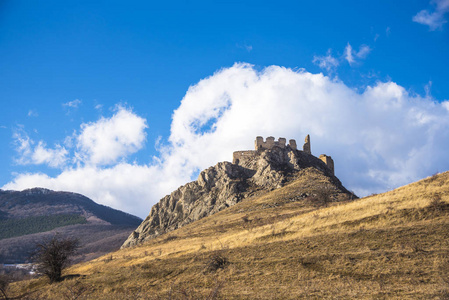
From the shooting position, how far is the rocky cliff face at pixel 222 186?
283 feet

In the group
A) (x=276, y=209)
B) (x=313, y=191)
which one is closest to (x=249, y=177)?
(x=313, y=191)

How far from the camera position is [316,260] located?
2359 cm

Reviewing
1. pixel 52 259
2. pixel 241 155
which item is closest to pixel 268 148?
pixel 241 155

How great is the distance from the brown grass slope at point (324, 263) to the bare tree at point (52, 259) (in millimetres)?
1258

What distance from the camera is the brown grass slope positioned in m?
18.3

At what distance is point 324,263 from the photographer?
75.0 ft

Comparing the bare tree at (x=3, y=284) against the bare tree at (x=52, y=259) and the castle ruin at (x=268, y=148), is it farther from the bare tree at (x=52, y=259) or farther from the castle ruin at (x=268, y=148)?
the castle ruin at (x=268, y=148)

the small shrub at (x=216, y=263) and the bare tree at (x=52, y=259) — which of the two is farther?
the bare tree at (x=52, y=259)

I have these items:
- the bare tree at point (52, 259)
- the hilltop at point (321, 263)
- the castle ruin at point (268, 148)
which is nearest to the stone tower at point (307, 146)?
the castle ruin at point (268, 148)

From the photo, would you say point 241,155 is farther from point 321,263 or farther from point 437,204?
point 321,263

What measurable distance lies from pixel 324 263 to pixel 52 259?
28.7m

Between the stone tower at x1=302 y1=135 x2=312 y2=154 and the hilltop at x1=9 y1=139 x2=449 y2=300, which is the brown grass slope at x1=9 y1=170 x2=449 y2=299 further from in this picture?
the stone tower at x1=302 y1=135 x2=312 y2=154

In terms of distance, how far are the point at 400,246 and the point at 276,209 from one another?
4102cm

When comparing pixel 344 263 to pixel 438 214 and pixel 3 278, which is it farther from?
pixel 3 278
